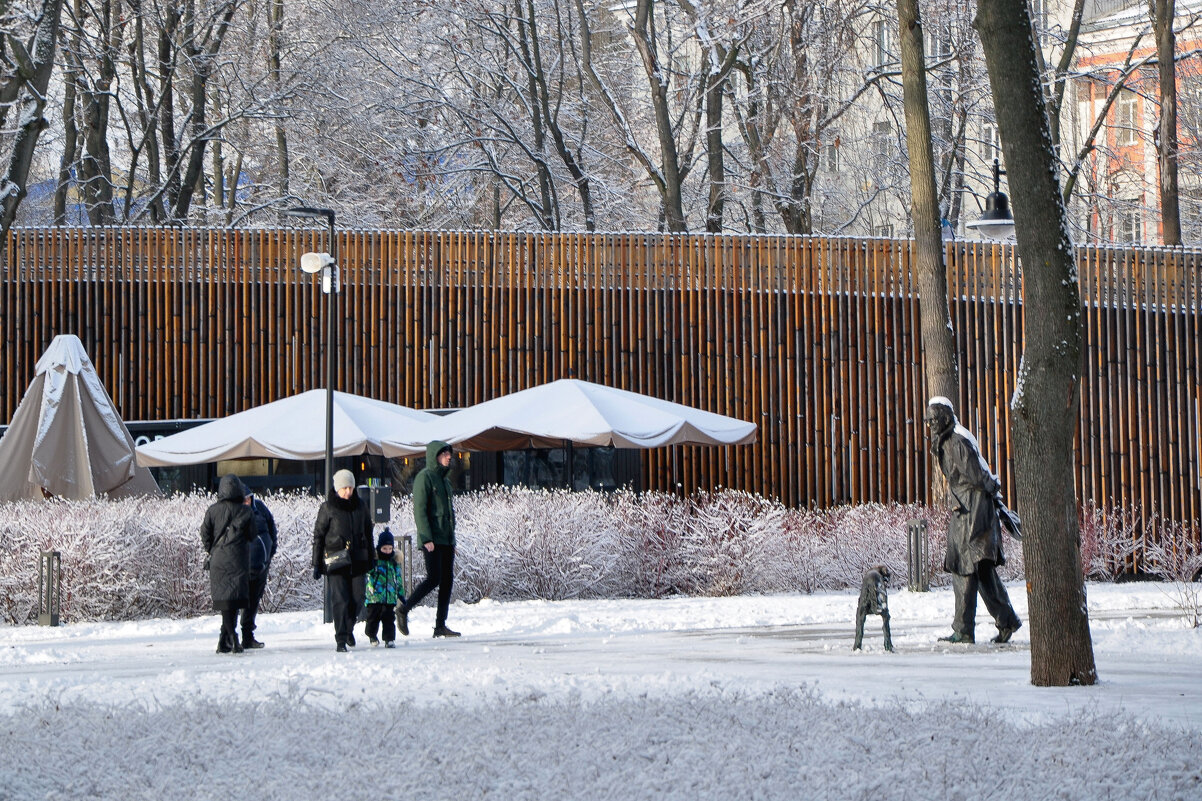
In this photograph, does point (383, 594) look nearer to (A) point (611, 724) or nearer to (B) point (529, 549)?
(B) point (529, 549)

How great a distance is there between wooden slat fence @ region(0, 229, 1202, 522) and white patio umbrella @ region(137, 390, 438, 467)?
299 centimetres

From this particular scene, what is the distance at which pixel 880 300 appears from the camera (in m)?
21.0

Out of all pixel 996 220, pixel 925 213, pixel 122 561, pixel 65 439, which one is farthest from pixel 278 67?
pixel 996 220

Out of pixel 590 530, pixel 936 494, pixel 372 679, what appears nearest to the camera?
pixel 372 679

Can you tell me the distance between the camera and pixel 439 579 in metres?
12.3

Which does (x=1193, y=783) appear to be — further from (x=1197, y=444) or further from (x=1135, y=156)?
(x=1135, y=156)

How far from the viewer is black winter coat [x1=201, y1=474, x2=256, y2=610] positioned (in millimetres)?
11250

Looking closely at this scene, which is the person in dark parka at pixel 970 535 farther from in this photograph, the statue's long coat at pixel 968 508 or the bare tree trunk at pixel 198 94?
the bare tree trunk at pixel 198 94

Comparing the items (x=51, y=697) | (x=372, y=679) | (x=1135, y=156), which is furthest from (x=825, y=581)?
(x=1135, y=156)

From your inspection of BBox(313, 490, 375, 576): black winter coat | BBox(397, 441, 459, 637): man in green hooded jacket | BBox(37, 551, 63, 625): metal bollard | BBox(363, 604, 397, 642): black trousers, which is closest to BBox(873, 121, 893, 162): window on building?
BBox(397, 441, 459, 637): man in green hooded jacket

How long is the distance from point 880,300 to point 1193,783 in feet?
51.2

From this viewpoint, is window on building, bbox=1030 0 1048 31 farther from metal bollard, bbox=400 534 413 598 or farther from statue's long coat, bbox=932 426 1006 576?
statue's long coat, bbox=932 426 1006 576

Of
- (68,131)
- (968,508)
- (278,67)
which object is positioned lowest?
(968,508)

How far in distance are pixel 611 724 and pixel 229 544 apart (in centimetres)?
558
